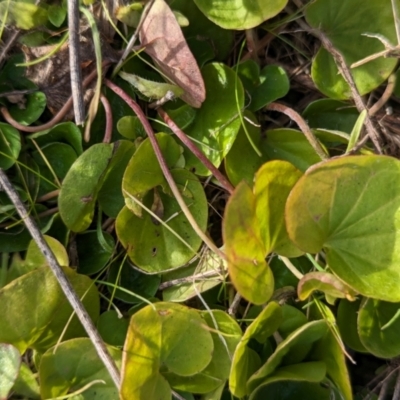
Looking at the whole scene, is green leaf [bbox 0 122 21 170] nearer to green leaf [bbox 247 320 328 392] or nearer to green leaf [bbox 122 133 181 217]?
green leaf [bbox 122 133 181 217]

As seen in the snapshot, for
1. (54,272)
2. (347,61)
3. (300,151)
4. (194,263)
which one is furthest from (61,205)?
(347,61)

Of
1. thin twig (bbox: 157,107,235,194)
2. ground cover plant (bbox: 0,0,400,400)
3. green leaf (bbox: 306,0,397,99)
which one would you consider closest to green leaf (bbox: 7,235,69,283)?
ground cover plant (bbox: 0,0,400,400)

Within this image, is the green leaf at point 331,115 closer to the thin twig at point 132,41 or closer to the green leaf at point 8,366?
the thin twig at point 132,41

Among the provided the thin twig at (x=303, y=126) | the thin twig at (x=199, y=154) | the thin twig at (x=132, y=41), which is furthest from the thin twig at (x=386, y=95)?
the thin twig at (x=132, y=41)

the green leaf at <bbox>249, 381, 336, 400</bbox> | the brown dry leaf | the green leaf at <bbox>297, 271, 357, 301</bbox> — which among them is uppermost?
the brown dry leaf

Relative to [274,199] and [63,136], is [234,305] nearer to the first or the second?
[274,199]
